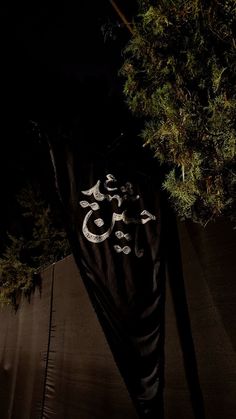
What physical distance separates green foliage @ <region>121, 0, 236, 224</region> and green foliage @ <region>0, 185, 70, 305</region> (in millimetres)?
4744

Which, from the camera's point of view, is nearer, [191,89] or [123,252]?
[191,89]

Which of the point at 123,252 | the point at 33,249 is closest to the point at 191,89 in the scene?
the point at 123,252

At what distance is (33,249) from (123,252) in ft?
16.5

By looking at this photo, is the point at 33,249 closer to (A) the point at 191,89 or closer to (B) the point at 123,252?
(B) the point at 123,252

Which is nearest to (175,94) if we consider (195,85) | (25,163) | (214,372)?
(195,85)

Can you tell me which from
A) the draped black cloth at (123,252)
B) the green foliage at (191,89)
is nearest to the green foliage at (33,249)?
the draped black cloth at (123,252)

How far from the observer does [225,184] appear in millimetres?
2844

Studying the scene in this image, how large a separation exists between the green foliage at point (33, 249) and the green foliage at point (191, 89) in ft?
15.6

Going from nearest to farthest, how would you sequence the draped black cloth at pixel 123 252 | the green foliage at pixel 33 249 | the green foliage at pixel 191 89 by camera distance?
the green foliage at pixel 191 89 → the draped black cloth at pixel 123 252 → the green foliage at pixel 33 249

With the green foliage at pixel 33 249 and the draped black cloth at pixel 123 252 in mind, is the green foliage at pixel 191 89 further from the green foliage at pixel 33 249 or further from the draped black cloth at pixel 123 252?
the green foliage at pixel 33 249

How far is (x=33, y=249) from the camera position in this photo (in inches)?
319

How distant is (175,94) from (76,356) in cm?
406

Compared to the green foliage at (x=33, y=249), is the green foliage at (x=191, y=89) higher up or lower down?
lower down

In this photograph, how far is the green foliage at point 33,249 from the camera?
295 inches
